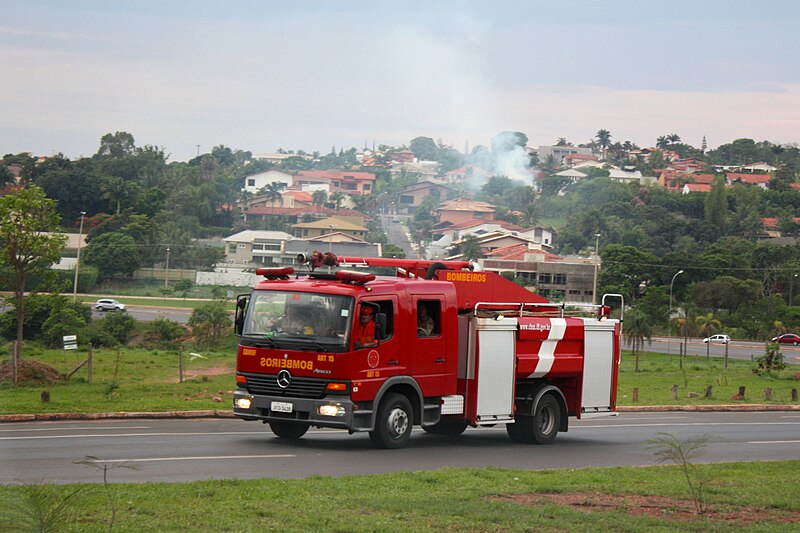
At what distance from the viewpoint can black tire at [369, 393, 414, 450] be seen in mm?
18109

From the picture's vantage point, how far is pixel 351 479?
1384 centimetres

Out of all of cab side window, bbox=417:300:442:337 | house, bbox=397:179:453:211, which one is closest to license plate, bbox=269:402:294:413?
cab side window, bbox=417:300:442:337

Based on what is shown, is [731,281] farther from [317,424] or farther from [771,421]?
[317,424]

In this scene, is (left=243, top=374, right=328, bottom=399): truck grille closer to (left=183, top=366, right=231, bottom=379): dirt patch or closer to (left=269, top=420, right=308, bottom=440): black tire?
(left=269, top=420, right=308, bottom=440): black tire

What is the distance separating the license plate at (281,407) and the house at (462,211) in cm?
12310

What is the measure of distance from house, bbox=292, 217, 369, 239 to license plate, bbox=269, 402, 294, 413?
9695 centimetres

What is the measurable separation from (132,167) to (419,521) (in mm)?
125232

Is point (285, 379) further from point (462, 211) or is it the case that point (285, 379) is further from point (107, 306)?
point (462, 211)

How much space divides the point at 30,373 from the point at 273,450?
16.4m

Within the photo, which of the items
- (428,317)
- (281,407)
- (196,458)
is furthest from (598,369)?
(196,458)

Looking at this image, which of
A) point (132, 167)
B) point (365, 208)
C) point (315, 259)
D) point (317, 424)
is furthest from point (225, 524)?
point (365, 208)

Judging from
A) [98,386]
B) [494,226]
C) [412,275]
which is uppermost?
[494,226]

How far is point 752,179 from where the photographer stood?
18175 cm

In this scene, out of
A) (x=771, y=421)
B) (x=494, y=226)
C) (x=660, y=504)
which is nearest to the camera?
(x=660, y=504)
